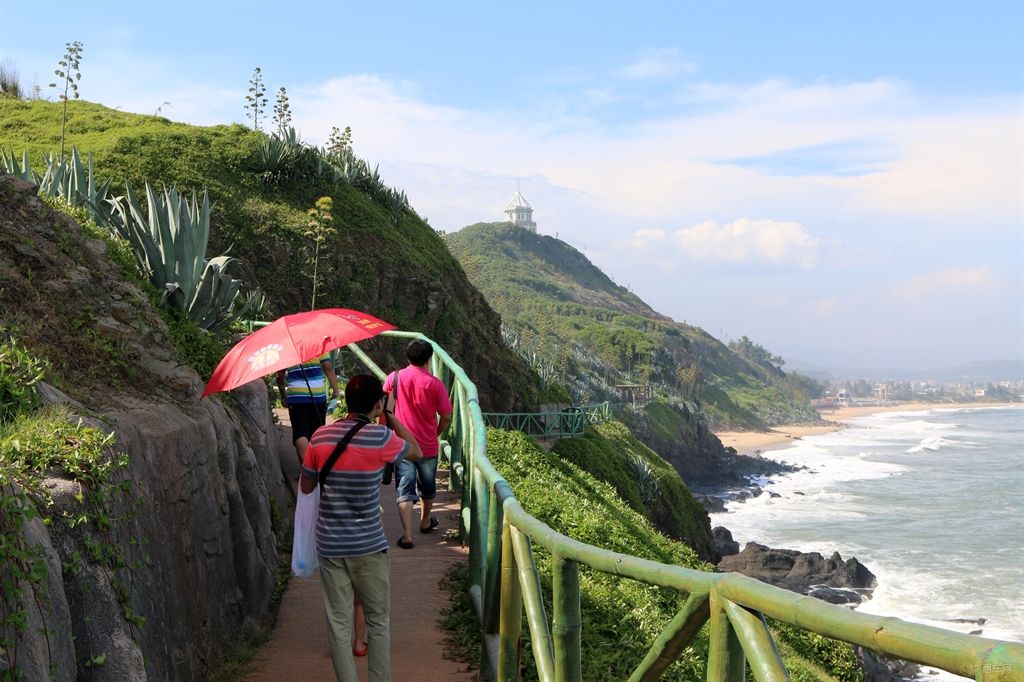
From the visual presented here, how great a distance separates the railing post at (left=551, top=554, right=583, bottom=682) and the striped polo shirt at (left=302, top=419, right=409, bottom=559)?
5.11ft

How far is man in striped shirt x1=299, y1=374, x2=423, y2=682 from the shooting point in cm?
464

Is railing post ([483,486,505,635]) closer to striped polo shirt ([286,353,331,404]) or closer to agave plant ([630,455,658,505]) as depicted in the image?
striped polo shirt ([286,353,331,404])

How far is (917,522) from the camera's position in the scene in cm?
4909

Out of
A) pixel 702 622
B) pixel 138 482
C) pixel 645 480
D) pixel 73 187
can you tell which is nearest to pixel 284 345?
pixel 138 482

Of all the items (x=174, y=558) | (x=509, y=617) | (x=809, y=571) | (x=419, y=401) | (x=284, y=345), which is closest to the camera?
(x=509, y=617)

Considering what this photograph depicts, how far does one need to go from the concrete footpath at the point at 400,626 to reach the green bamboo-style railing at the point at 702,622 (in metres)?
1.01

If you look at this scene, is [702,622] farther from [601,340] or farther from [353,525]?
[601,340]

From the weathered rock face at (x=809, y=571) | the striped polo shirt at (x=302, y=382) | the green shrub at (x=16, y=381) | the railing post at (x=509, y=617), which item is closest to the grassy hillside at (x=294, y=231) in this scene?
the weathered rock face at (x=809, y=571)

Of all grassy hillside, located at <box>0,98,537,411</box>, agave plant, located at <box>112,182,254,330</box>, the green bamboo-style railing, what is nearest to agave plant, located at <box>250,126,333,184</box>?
grassy hillside, located at <box>0,98,537,411</box>

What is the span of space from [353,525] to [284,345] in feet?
4.77

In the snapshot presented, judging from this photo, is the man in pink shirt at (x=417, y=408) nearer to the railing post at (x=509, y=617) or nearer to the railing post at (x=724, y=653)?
the railing post at (x=509, y=617)

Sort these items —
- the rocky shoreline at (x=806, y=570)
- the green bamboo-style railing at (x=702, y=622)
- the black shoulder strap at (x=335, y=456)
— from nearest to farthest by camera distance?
the green bamboo-style railing at (x=702, y=622) < the black shoulder strap at (x=335, y=456) < the rocky shoreline at (x=806, y=570)

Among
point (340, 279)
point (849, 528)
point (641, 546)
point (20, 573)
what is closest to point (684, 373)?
point (849, 528)

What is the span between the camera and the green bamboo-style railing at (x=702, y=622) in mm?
1800
